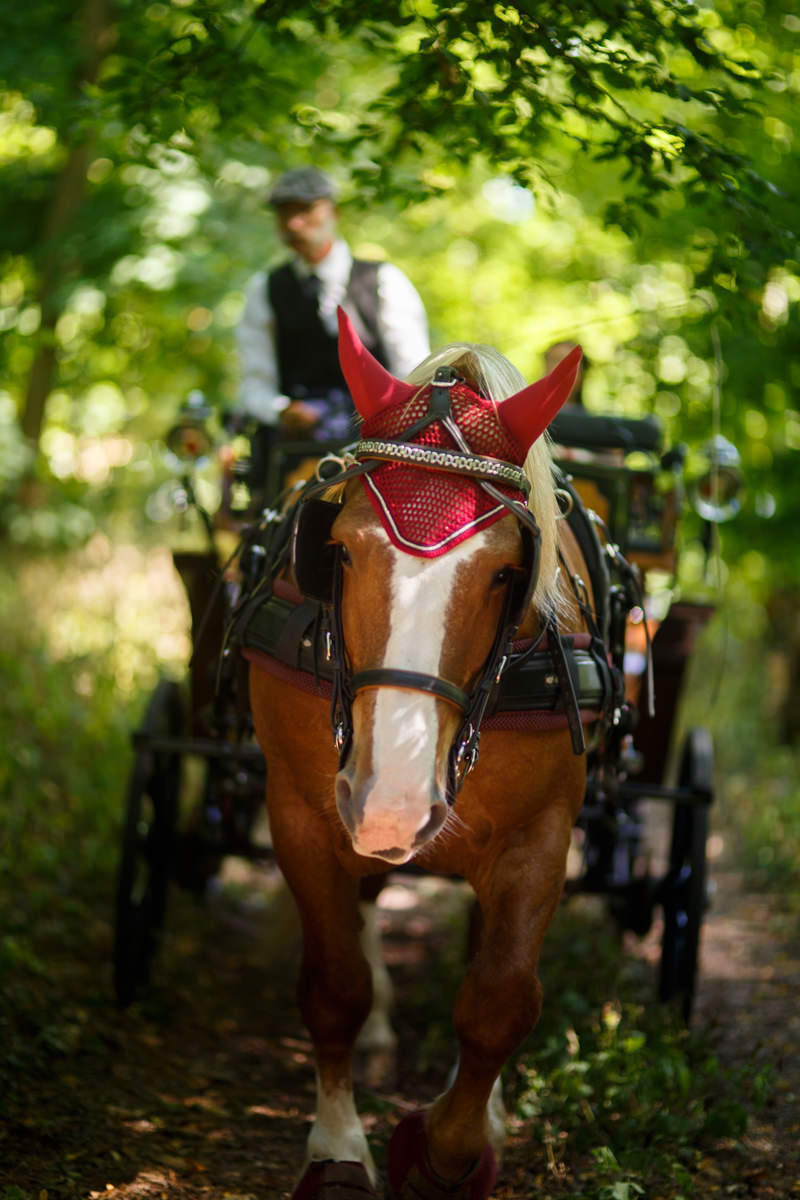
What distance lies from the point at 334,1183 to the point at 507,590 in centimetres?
155

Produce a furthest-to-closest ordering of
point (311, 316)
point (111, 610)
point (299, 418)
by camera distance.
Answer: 1. point (111, 610)
2. point (311, 316)
3. point (299, 418)

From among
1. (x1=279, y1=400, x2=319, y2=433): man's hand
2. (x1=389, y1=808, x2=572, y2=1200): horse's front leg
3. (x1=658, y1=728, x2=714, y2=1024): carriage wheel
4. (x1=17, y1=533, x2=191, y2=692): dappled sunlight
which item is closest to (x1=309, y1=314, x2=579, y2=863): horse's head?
(x1=389, y1=808, x2=572, y2=1200): horse's front leg

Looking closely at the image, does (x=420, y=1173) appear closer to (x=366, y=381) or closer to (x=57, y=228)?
(x=366, y=381)

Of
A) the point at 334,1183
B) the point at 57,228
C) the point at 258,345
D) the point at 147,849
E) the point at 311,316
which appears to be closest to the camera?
the point at 334,1183

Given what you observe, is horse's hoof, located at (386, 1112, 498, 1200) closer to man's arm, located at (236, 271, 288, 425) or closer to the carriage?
the carriage

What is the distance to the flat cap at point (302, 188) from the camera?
4.60m

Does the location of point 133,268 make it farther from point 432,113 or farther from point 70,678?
point 432,113

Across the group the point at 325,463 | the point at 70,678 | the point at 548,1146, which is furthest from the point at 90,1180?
the point at 70,678

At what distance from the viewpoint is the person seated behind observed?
459cm

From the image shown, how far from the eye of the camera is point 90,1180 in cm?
289

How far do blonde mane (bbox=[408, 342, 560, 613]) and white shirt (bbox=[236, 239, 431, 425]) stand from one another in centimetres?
185

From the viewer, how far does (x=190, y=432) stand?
4414mm

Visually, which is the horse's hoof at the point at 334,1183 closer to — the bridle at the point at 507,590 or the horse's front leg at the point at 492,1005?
the horse's front leg at the point at 492,1005

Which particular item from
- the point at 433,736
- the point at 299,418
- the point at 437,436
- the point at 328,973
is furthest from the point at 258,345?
the point at 433,736
